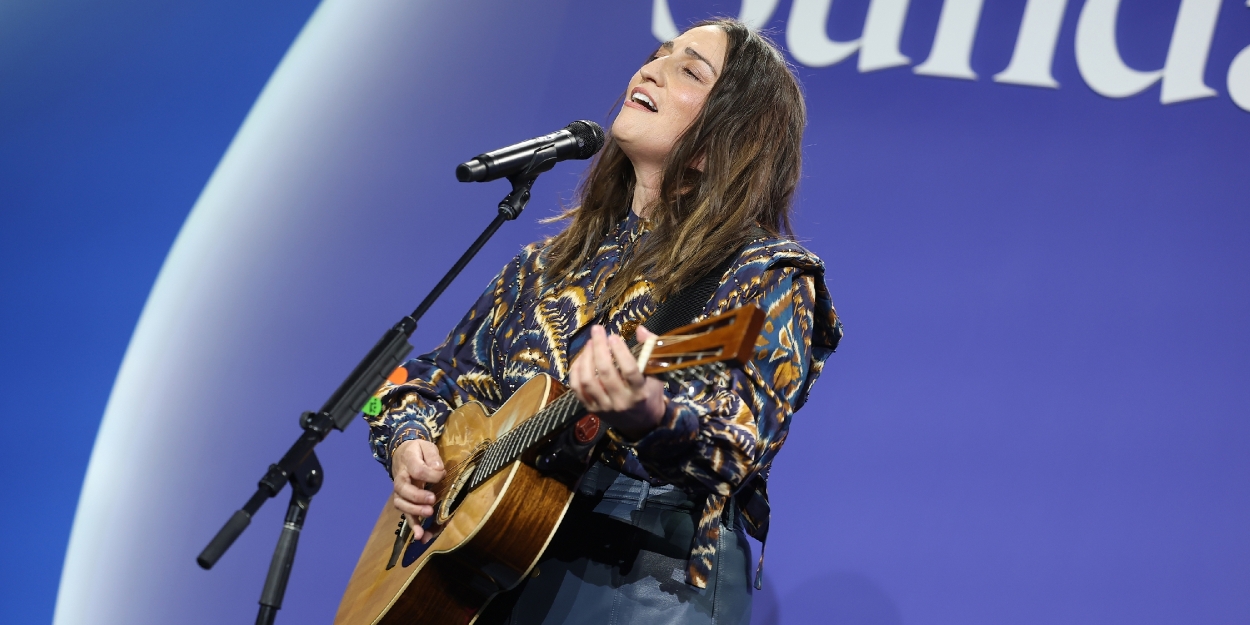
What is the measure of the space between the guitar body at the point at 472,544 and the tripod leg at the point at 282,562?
276mm

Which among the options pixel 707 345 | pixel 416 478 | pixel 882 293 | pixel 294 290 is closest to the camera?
pixel 707 345

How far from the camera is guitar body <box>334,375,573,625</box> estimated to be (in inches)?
66.7

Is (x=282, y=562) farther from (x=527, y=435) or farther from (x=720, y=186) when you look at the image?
(x=720, y=186)

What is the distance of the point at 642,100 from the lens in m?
2.29

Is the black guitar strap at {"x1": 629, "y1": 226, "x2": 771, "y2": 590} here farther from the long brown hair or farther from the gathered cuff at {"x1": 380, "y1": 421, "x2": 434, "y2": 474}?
the gathered cuff at {"x1": 380, "y1": 421, "x2": 434, "y2": 474}

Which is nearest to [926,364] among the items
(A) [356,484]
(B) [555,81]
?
(B) [555,81]

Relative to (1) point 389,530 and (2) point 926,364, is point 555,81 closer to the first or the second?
(2) point 926,364

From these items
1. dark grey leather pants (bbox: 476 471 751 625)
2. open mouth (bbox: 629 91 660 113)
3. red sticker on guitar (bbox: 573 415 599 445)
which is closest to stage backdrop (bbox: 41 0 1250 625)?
open mouth (bbox: 629 91 660 113)

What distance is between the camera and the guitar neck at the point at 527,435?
1.62 metres

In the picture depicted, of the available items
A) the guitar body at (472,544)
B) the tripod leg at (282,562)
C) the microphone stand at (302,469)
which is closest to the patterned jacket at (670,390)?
the guitar body at (472,544)

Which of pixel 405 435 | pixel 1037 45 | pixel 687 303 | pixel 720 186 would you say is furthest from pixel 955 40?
pixel 405 435

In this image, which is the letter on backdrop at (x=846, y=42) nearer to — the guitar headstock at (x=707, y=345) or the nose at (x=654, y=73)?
the nose at (x=654, y=73)

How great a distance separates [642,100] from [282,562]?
1.22m

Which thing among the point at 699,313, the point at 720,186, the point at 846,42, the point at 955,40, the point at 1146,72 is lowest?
the point at 699,313
